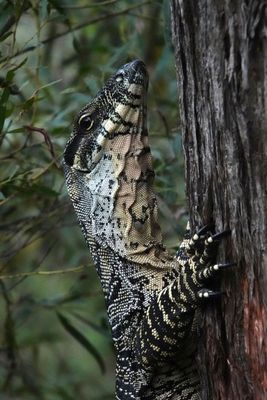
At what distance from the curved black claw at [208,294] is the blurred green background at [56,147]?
138cm

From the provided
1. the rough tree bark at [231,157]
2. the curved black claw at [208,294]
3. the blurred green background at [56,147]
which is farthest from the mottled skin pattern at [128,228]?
the rough tree bark at [231,157]

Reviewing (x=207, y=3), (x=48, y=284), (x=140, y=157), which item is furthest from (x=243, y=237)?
(x=48, y=284)

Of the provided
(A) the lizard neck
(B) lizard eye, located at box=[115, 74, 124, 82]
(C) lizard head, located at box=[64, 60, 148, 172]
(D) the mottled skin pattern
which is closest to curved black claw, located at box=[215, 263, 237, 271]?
(D) the mottled skin pattern

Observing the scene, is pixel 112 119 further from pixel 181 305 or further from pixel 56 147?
pixel 56 147

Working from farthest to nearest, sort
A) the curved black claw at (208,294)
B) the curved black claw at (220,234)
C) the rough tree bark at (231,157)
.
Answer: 1. the curved black claw at (208,294)
2. the curved black claw at (220,234)
3. the rough tree bark at (231,157)

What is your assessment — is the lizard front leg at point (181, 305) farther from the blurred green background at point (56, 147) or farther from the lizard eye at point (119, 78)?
the blurred green background at point (56, 147)

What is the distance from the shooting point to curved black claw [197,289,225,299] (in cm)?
357

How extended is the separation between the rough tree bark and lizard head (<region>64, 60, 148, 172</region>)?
0.88 m

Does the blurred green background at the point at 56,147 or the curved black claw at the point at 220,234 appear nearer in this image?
the curved black claw at the point at 220,234

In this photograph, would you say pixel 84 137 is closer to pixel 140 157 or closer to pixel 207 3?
pixel 140 157

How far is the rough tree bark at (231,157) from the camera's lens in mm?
3162

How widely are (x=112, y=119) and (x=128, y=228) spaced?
0.51m

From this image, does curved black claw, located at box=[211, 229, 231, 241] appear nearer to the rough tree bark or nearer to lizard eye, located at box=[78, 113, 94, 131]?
the rough tree bark

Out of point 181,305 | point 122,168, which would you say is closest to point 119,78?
point 122,168
